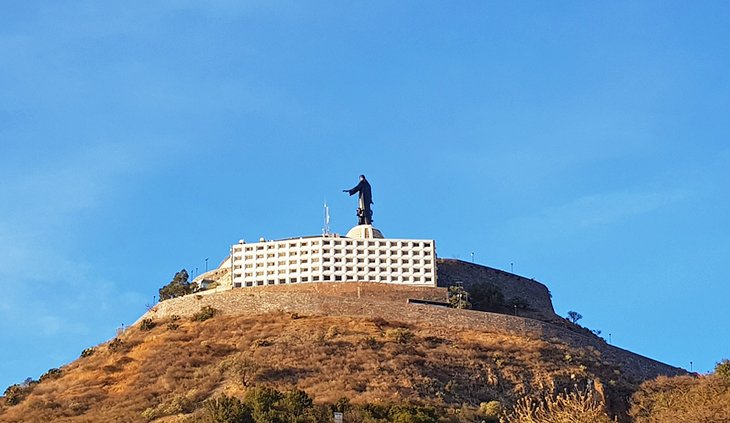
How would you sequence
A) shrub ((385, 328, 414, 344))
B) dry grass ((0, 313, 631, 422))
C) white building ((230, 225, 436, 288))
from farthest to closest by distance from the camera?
white building ((230, 225, 436, 288)) → shrub ((385, 328, 414, 344)) → dry grass ((0, 313, 631, 422))

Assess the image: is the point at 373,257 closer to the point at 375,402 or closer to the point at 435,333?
the point at 435,333

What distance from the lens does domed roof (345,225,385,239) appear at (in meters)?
68.6

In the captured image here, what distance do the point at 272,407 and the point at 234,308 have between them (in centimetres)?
1536

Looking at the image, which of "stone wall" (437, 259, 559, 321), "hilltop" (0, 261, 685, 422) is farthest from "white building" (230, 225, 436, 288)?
"stone wall" (437, 259, 559, 321)

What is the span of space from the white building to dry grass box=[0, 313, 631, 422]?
586 cm

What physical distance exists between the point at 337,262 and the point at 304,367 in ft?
45.3

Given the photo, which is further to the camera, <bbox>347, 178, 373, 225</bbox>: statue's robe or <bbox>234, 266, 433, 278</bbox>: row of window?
<bbox>347, 178, 373, 225</bbox>: statue's robe

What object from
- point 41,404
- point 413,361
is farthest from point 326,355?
point 41,404

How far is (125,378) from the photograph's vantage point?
53.8m

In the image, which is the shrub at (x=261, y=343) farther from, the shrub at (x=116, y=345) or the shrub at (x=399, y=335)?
the shrub at (x=116, y=345)

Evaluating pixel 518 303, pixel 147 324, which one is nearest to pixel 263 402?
pixel 147 324

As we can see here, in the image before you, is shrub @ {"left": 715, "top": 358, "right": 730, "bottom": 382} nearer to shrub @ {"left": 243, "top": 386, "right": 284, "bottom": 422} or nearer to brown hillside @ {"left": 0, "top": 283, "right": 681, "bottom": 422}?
brown hillside @ {"left": 0, "top": 283, "right": 681, "bottom": 422}

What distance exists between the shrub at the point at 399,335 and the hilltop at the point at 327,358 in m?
0.06

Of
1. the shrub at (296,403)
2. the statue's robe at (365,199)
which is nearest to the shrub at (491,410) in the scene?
the shrub at (296,403)
